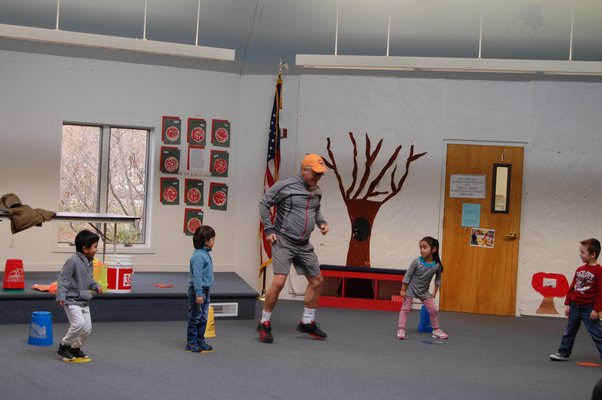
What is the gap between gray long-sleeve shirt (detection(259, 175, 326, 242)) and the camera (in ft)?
23.3

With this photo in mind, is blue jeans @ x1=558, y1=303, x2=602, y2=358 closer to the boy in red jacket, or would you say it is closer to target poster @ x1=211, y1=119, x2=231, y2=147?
the boy in red jacket

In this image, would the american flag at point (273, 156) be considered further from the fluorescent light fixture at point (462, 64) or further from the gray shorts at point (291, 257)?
the gray shorts at point (291, 257)

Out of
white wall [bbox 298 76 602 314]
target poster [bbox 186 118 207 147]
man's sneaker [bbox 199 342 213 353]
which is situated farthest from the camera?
target poster [bbox 186 118 207 147]

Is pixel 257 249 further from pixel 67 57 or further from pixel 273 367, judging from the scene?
pixel 273 367

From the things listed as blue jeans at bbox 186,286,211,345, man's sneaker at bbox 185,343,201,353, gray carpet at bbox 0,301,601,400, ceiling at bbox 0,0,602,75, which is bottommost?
gray carpet at bbox 0,301,601,400

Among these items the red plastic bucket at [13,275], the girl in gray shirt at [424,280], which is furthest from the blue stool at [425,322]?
the red plastic bucket at [13,275]

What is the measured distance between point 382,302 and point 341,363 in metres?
3.33

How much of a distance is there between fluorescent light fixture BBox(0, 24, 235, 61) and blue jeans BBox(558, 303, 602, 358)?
12.0 feet

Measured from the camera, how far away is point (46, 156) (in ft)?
30.6

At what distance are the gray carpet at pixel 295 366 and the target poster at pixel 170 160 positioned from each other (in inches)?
99.6

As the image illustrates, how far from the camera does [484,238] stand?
9.61 meters

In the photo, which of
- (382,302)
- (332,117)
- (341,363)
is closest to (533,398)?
(341,363)

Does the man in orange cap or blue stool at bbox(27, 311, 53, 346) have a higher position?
the man in orange cap

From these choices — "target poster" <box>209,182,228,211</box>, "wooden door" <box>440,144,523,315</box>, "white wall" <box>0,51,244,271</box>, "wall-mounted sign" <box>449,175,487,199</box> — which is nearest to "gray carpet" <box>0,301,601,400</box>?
"wooden door" <box>440,144,523,315</box>
